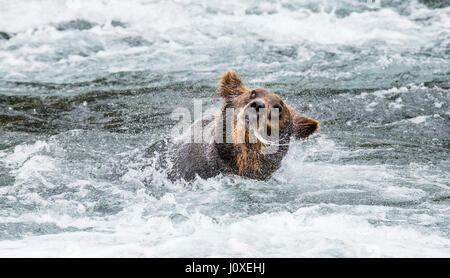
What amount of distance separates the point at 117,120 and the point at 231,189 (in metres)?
2.96

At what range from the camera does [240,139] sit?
5.76 metres

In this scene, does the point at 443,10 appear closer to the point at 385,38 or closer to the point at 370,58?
the point at 385,38

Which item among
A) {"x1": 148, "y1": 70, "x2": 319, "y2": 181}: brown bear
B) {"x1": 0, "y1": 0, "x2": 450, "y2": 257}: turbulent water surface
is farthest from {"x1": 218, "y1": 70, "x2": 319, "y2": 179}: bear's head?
{"x1": 0, "y1": 0, "x2": 450, "y2": 257}: turbulent water surface

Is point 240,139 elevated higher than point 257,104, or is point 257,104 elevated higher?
point 257,104

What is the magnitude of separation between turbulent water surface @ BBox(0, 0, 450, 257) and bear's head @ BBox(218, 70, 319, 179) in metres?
0.18

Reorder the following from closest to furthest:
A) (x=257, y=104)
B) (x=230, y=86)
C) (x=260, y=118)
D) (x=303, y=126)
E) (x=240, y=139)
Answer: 1. (x=257, y=104)
2. (x=260, y=118)
3. (x=240, y=139)
4. (x=303, y=126)
5. (x=230, y=86)

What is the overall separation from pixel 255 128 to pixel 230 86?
68 cm

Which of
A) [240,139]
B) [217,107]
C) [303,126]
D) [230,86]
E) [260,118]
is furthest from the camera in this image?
[217,107]

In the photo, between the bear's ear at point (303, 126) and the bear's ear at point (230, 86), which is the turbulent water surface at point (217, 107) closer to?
the bear's ear at point (303, 126)

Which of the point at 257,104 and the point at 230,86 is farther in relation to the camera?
the point at 230,86

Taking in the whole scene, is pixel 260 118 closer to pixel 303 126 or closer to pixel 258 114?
pixel 258 114

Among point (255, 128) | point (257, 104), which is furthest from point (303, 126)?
point (257, 104)

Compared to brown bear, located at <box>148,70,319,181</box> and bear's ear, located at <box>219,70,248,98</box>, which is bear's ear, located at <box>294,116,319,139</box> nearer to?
brown bear, located at <box>148,70,319,181</box>

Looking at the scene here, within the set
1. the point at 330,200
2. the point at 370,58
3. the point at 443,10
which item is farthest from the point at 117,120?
the point at 443,10
